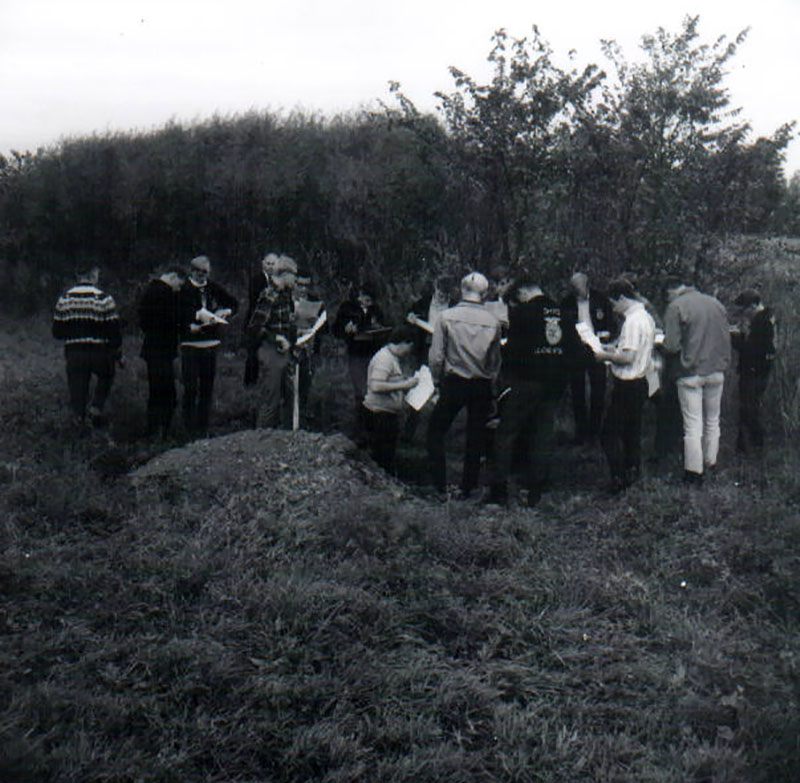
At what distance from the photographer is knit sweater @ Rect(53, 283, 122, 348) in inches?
394

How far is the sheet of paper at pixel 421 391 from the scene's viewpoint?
8.60 metres

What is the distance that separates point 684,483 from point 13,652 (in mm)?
5686

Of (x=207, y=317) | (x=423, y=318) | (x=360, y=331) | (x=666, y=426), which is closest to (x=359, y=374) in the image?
(x=360, y=331)

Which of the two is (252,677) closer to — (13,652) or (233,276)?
(13,652)

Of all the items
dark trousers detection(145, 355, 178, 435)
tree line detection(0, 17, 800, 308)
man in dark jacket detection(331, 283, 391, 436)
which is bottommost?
dark trousers detection(145, 355, 178, 435)

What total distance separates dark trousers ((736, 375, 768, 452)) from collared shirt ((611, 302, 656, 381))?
2124 mm

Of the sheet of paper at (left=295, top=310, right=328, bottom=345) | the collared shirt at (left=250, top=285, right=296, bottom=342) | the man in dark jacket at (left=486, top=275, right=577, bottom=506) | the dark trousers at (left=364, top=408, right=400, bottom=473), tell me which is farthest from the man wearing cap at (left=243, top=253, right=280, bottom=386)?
the man in dark jacket at (left=486, top=275, right=577, bottom=506)

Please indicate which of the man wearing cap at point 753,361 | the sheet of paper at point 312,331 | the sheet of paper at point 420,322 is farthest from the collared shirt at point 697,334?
the sheet of paper at point 312,331

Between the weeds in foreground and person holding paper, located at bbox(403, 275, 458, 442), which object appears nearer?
the weeds in foreground

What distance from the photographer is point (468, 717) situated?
4598 mm

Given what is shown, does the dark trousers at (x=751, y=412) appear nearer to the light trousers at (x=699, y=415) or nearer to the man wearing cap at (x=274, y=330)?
the light trousers at (x=699, y=415)

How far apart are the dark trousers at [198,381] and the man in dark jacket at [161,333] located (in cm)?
15

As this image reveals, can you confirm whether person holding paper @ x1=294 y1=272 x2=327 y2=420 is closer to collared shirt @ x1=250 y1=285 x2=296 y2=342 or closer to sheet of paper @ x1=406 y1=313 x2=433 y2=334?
collared shirt @ x1=250 y1=285 x2=296 y2=342

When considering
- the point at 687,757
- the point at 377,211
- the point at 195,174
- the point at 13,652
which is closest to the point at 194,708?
the point at 13,652
